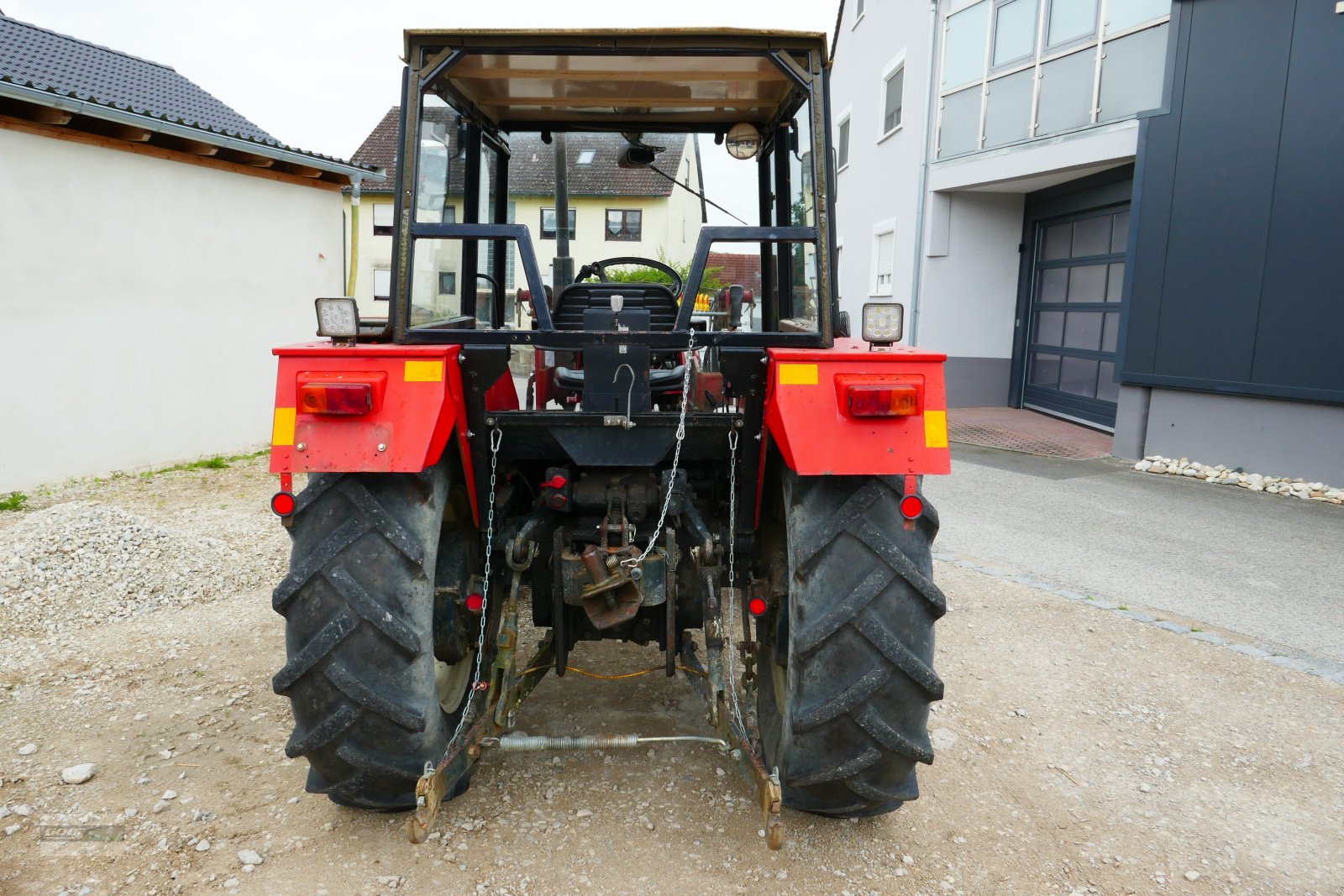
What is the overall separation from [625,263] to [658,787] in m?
2.65

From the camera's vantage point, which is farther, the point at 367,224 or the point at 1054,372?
the point at 367,224

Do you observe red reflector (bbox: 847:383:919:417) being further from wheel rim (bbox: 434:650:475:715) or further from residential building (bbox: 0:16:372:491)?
residential building (bbox: 0:16:372:491)

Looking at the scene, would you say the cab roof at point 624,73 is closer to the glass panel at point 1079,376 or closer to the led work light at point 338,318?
the led work light at point 338,318

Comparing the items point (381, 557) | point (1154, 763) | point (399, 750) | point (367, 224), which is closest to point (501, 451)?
point (381, 557)

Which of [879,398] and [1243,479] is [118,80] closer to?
[879,398]

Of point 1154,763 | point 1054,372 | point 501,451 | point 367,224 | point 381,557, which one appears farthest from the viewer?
point 367,224

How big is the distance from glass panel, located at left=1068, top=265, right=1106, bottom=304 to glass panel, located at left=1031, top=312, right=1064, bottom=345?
1.26ft

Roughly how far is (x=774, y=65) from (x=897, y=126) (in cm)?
1228

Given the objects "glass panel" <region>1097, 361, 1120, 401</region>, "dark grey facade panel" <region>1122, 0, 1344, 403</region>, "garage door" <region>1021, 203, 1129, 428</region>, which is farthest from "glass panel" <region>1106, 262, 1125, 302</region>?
"dark grey facade panel" <region>1122, 0, 1344, 403</region>

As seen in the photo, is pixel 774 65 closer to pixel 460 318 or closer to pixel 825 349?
pixel 825 349

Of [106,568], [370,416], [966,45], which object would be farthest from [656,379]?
[966,45]

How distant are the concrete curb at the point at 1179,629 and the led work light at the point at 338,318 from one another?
4273 millimetres

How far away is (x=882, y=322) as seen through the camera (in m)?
2.51

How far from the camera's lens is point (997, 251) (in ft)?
41.3
